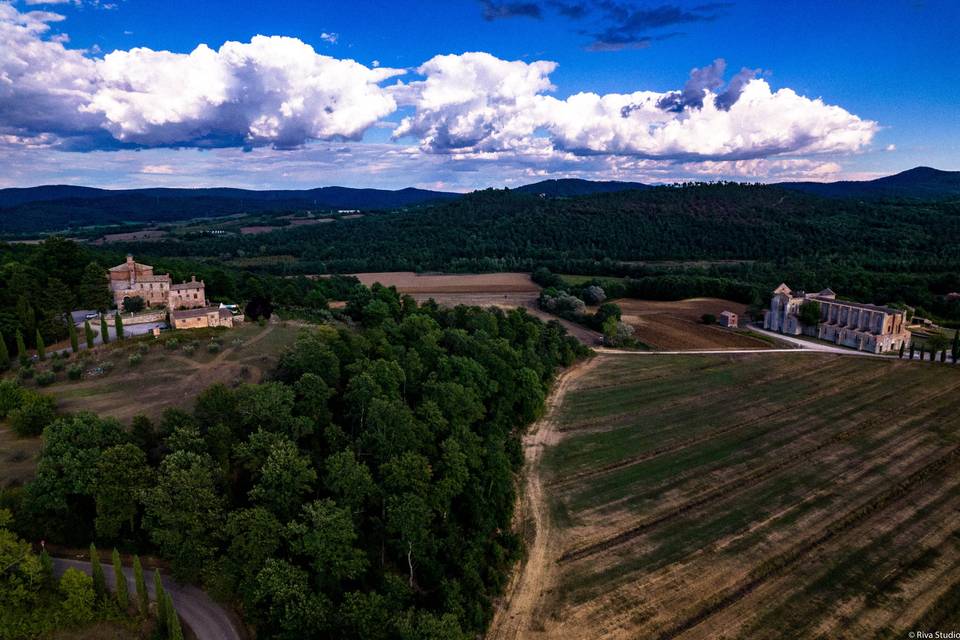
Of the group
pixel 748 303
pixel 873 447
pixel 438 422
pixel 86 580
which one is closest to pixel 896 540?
pixel 873 447

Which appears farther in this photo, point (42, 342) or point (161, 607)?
point (42, 342)

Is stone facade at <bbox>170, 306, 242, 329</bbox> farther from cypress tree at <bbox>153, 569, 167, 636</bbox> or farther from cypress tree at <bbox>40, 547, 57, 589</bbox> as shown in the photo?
cypress tree at <bbox>153, 569, 167, 636</bbox>

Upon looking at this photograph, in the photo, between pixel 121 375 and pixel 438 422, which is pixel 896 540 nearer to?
pixel 438 422

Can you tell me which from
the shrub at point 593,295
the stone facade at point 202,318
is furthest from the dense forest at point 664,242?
the stone facade at point 202,318

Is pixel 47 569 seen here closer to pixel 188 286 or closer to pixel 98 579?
pixel 98 579

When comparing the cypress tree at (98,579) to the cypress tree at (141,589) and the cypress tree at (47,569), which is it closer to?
the cypress tree at (141,589)

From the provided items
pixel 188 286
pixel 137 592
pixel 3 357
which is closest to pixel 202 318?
pixel 188 286

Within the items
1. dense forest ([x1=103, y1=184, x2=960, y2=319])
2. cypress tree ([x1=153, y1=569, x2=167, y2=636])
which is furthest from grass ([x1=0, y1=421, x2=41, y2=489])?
dense forest ([x1=103, y1=184, x2=960, y2=319])
